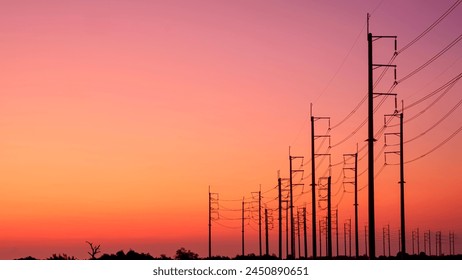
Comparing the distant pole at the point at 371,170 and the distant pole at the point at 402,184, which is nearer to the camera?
the distant pole at the point at 371,170

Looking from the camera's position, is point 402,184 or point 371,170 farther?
point 402,184

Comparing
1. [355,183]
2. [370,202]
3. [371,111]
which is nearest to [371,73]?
[371,111]

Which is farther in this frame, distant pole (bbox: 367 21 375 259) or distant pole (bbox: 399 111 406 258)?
distant pole (bbox: 399 111 406 258)

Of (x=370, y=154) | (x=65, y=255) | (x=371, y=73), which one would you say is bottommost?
(x=65, y=255)

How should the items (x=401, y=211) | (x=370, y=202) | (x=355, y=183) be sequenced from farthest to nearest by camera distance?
(x=355, y=183)
(x=401, y=211)
(x=370, y=202)

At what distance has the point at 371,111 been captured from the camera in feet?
145

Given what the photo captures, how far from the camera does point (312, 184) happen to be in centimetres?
7356
